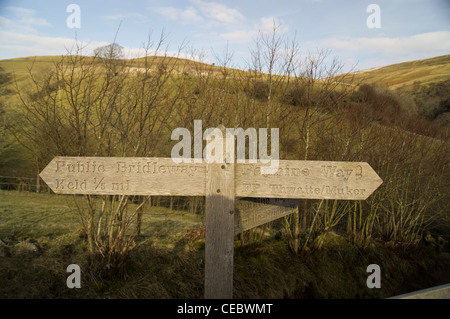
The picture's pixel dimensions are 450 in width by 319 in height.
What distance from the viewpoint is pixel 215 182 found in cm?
192

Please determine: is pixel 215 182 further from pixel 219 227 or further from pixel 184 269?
pixel 184 269

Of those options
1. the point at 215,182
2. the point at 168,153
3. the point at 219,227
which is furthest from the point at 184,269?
A: the point at 168,153

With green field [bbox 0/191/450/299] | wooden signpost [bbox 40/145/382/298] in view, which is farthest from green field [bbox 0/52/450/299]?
wooden signpost [bbox 40/145/382/298]

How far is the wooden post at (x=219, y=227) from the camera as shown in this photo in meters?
1.92

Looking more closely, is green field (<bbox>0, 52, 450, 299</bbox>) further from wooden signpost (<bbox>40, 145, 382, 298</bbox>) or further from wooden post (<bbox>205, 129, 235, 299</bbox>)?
wooden post (<bbox>205, 129, 235, 299</bbox>)

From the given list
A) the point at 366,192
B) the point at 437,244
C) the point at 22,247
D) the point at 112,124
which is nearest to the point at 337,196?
the point at 366,192

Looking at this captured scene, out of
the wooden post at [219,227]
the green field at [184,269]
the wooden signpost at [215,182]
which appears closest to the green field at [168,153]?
the green field at [184,269]

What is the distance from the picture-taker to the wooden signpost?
6.38 feet

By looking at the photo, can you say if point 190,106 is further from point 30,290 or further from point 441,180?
point 441,180

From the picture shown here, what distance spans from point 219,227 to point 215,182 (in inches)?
12.6

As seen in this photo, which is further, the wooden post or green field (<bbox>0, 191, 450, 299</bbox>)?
green field (<bbox>0, 191, 450, 299</bbox>)

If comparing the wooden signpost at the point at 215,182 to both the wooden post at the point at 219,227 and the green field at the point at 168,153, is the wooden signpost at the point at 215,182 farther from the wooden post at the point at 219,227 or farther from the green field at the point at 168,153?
the green field at the point at 168,153

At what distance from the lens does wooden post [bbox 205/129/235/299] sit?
1922mm

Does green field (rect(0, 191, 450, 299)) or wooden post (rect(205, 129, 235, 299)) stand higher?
wooden post (rect(205, 129, 235, 299))
